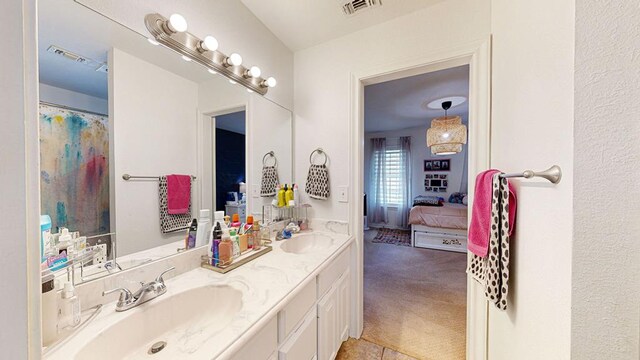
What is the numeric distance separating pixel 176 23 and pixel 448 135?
290cm

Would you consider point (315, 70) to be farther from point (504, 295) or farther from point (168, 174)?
point (504, 295)

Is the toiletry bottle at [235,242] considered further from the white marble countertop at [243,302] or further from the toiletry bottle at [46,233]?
the toiletry bottle at [46,233]

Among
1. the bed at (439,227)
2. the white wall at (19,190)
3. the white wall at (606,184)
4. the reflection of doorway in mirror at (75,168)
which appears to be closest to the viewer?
the white wall at (19,190)

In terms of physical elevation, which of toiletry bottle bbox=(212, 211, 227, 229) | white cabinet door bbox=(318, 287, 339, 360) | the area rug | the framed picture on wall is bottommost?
the area rug

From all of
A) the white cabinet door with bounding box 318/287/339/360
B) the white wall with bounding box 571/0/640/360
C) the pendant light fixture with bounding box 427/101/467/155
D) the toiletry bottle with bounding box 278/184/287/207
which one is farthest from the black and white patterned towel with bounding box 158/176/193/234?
the pendant light fixture with bounding box 427/101/467/155

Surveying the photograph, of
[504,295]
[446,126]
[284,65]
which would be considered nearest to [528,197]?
[504,295]

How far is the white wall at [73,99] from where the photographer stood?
2.36 ft

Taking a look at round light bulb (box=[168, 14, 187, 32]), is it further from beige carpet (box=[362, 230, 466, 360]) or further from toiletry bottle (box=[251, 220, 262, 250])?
beige carpet (box=[362, 230, 466, 360])

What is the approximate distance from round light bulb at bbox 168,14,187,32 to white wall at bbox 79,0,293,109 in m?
0.07

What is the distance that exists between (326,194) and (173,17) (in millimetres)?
1369

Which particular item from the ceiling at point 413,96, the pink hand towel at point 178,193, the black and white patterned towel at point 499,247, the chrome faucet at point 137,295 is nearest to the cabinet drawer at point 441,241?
the ceiling at point 413,96

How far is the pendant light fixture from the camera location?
8.77 feet

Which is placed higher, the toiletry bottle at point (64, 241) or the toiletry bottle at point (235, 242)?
the toiletry bottle at point (64, 241)

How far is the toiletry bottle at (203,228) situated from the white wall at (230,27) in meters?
0.89
